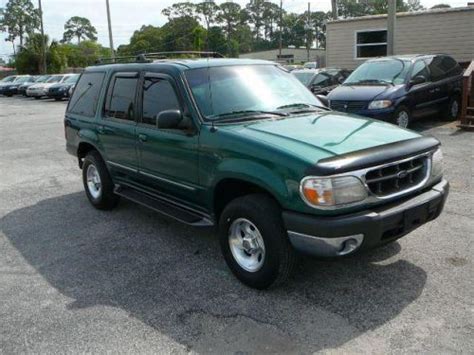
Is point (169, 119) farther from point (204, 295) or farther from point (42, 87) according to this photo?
point (42, 87)

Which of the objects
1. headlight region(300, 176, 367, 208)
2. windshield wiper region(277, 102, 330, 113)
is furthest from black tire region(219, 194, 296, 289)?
windshield wiper region(277, 102, 330, 113)

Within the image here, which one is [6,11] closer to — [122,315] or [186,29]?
[186,29]

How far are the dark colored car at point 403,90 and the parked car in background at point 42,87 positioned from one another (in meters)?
23.9

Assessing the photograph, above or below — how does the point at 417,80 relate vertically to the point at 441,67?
below

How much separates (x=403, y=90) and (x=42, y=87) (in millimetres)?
26362

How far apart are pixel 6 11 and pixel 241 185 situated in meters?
94.2

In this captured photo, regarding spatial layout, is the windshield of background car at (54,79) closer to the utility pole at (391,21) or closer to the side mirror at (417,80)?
the utility pole at (391,21)

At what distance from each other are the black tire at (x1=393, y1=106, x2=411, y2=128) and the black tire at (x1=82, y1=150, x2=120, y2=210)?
6401 millimetres

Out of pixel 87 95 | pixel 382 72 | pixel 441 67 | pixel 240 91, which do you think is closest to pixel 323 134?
pixel 240 91

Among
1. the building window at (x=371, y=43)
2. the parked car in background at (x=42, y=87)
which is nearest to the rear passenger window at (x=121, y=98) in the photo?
the building window at (x=371, y=43)

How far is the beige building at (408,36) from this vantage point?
16.5 m

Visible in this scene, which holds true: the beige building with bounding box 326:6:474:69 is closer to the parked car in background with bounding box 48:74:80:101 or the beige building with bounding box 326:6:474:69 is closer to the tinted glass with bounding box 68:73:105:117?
the tinted glass with bounding box 68:73:105:117

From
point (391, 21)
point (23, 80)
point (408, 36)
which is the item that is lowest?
point (23, 80)

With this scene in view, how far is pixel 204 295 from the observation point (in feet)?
13.2
